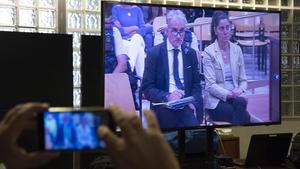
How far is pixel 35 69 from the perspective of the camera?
6.30ft

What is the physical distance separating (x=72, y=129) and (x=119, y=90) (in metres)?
1.15

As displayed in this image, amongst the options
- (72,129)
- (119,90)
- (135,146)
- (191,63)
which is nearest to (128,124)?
(135,146)

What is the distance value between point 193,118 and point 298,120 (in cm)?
211

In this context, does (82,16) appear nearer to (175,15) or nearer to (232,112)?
(175,15)

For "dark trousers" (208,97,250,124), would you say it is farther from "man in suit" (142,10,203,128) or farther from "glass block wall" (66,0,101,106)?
"glass block wall" (66,0,101,106)

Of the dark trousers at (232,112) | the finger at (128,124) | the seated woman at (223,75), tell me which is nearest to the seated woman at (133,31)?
the seated woman at (223,75)

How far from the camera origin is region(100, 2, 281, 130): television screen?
1751 millimetres

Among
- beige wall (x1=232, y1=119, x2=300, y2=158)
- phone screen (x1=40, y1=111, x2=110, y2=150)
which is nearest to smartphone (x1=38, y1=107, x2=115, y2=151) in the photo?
phone screen (x1=40, y1=111, x2=110, y2=150)

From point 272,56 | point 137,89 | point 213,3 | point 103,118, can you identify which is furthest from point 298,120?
point 103,118

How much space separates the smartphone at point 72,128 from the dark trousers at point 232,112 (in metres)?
1.35

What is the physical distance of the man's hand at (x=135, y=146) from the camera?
1.61ft

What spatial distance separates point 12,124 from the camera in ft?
1.89

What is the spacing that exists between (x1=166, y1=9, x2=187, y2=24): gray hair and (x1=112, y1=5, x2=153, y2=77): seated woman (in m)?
0.10

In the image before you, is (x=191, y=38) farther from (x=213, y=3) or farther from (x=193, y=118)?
(x=213, y=3)
